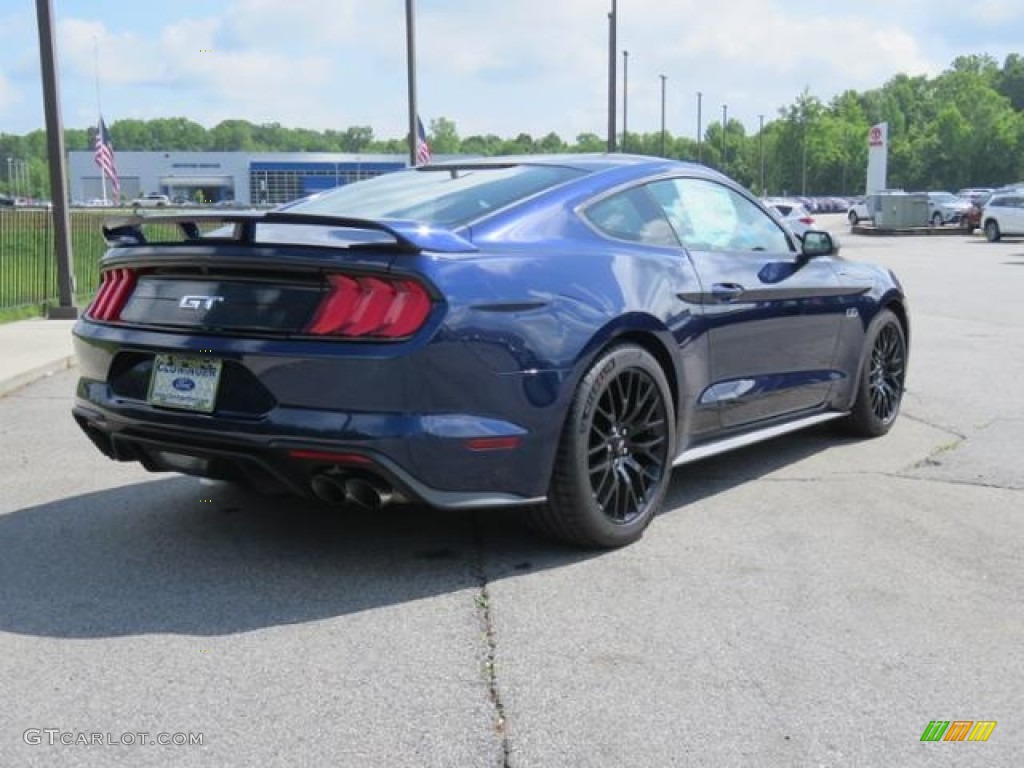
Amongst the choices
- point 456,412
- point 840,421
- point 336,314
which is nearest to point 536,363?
→ point 456,412

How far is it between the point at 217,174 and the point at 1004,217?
10147 cm

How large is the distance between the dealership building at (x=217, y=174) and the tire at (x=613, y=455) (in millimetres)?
106698

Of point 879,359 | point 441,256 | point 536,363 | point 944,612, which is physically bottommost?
point 944,612

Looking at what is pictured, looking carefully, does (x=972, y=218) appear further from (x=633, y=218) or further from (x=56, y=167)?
(x=633, y=218)

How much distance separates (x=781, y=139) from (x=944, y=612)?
118 metres

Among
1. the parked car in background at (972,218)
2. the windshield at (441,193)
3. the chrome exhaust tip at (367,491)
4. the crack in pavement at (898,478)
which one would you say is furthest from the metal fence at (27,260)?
the parked car in background at (972,218)

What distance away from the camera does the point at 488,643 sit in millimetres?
3486

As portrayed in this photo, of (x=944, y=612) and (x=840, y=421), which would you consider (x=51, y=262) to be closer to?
(x=840, y=421)

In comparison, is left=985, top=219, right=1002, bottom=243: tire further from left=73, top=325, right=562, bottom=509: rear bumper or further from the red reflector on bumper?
the red reflector on bumper

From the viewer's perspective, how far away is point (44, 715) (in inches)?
117

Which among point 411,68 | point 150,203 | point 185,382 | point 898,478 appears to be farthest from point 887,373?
point 150,203

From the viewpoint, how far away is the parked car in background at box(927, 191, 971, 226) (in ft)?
147

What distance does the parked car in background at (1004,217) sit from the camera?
3550cm

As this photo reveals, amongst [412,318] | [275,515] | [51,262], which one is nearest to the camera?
[412,318]
